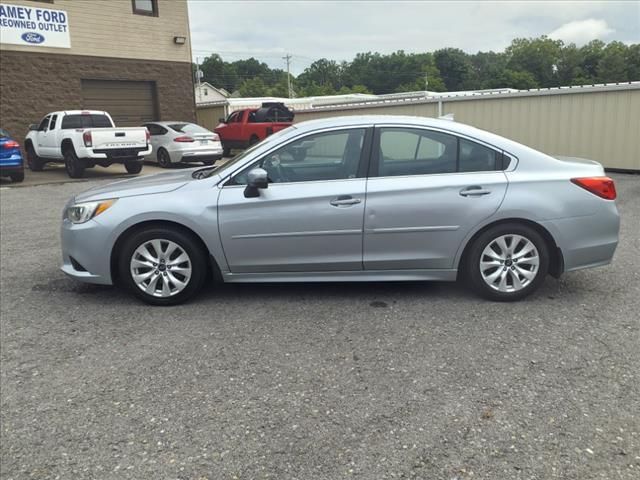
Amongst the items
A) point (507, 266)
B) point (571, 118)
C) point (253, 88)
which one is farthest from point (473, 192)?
point (253, 88)

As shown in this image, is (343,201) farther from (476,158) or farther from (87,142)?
(87,142)

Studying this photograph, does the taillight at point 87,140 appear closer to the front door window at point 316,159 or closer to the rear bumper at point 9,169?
the rear bumper at point 9,169

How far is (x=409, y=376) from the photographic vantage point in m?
3.38

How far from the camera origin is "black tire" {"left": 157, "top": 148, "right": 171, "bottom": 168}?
56.0 ft

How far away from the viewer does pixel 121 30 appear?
19.3 m

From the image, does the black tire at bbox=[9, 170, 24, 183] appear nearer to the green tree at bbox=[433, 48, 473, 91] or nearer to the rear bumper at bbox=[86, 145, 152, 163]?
the rear bumper at bbox=[86, 145, 152, 163]

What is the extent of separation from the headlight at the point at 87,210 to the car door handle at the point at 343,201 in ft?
6.10

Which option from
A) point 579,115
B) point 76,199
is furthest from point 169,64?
point 76,199

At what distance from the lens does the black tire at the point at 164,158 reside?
17062 mm

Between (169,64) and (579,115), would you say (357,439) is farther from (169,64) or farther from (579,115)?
(169,64)

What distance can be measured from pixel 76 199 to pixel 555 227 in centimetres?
408

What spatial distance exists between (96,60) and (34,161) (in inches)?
180

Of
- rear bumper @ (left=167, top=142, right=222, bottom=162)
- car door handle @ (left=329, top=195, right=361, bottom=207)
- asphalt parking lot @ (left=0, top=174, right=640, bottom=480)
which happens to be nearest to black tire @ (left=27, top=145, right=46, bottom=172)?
rear bumper @ (left=167, top=142, right=222, bottom=162)

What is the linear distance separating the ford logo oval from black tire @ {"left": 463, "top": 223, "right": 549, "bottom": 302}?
57.5 ft
